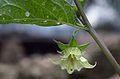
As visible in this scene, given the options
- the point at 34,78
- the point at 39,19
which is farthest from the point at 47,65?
the point at 39,19

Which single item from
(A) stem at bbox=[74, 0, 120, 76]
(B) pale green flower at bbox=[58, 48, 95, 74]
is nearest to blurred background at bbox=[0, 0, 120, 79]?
(B) pale green flower at bbox=[58, 48, 95, 74]

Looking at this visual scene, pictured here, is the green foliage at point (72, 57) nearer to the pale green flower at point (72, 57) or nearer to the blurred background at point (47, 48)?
the pale green flower at point (72, 57)

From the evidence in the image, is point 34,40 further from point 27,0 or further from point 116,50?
point 27,0

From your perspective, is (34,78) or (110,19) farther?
(110,19)

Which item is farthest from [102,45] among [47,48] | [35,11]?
[47,48]

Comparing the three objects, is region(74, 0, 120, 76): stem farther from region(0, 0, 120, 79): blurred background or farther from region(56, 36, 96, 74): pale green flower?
region(0, 0, 120, 79): blurred background

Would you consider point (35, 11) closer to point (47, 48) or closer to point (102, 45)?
point (102, 45)
